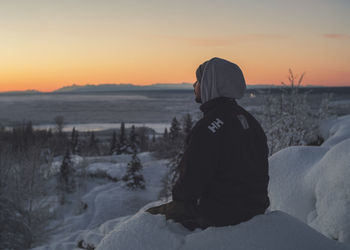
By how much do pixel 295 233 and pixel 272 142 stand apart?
16847 mm

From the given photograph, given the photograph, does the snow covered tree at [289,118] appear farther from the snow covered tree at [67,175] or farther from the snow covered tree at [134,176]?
the snow covered tree at [67,175]

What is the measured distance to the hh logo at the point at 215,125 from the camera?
8.04ft

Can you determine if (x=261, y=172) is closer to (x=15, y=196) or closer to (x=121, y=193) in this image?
(x=15, y=196)

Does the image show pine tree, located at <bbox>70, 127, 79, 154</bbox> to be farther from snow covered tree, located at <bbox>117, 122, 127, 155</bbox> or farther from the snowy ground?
the snowy ground

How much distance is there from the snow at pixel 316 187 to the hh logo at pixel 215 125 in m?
2.77

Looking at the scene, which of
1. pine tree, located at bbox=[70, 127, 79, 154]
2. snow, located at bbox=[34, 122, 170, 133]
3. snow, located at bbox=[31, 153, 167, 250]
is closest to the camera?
snow, located at bbox=[31, 153, 167, 250]

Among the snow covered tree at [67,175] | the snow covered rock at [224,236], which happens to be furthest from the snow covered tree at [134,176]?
the snow covered rock at [224,236]

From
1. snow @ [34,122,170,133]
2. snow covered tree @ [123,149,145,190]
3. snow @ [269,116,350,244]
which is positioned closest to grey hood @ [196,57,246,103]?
snow @ [269,116,350,244]

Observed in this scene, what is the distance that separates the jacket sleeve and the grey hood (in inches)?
15.7

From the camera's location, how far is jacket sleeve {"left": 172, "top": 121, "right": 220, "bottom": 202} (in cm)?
Answer: 243

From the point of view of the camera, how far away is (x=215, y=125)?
2.47 metres

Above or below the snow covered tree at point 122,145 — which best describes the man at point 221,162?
above

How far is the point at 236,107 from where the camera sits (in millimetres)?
2693

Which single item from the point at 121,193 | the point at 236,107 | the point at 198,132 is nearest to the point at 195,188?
the point at 198,132
